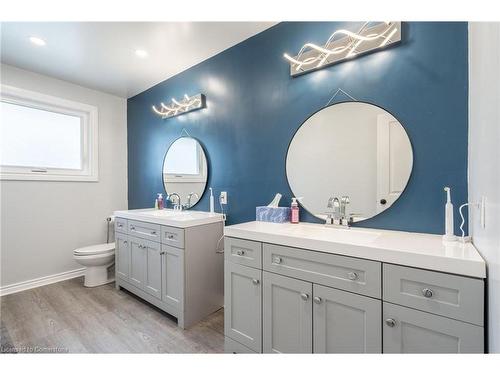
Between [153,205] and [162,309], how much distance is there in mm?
1450

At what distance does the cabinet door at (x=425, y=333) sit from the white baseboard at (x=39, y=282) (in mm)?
3505

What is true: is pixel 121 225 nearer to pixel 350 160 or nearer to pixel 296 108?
pixel 296 108

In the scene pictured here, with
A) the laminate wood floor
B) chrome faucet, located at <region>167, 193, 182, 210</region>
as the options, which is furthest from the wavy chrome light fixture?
the laminate wood floor

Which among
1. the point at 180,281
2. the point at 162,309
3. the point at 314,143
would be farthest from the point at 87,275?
the point at 314,143

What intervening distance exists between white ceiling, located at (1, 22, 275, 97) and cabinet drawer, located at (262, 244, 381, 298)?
71.5 inches

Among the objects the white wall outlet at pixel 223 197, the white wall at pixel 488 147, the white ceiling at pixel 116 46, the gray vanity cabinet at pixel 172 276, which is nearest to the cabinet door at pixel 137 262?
the gray vanity cabinet at pixel 172 276

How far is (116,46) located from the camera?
7.14ft

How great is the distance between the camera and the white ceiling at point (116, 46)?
6.27ft

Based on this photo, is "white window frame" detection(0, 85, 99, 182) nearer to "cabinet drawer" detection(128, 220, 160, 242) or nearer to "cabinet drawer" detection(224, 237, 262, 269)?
"cabinet drawer" detection(128, 220, 160, 242)

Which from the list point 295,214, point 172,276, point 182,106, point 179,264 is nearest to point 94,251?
point 172,276

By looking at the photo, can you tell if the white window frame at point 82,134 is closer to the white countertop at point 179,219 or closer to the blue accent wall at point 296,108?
the blue accent wall at point 296,108

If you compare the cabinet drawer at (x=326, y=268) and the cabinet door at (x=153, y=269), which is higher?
the cabinet drawer at (x=326, y=268)

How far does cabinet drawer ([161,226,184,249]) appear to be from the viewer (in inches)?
74.2

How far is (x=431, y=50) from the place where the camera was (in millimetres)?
1305
